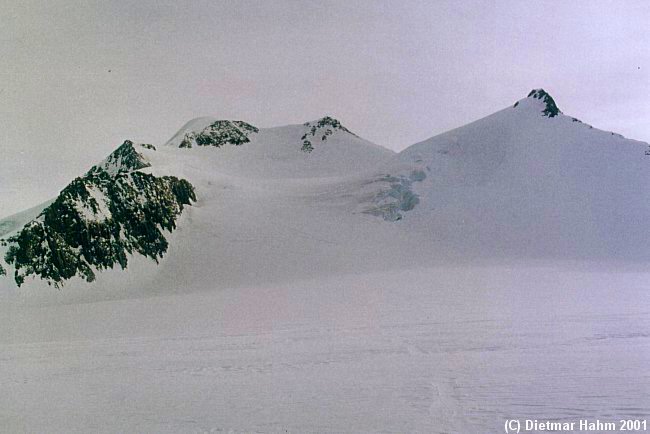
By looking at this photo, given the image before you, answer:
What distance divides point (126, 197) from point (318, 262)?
17908 millimetres

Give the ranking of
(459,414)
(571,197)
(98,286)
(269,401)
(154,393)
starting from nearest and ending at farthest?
1. (459,414)
2. (269,401)
3. (154,393)
4. (98,286)
5. (571,197)

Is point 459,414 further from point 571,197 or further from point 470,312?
point 571,197

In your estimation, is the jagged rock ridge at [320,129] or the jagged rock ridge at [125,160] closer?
the jagged rock ridge at [125,160]

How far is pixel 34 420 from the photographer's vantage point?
10.1 metres

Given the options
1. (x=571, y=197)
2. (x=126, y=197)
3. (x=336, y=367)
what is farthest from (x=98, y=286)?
(x=571, y=197)

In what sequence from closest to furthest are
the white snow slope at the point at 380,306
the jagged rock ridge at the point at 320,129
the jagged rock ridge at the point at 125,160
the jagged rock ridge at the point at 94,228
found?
the white snow slope at the point at 380,306, the jagged rock ridge at the point at 94,228, the jagged rock ridge at the point at 125,160, the jagged rock ridge at the point at 320,129

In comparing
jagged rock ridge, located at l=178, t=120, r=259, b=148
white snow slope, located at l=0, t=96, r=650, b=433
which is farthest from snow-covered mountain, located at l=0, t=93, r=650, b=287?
jagged rock ridge, located at l=178, t=120, r=259, b=148

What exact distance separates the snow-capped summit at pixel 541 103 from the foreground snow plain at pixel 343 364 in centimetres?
3914

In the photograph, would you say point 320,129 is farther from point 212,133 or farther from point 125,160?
point 125,160

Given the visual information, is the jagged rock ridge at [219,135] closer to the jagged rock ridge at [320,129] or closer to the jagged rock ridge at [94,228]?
the jagged rock ridge at [320,129]

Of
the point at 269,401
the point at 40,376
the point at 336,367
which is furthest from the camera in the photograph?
the point at 40,376

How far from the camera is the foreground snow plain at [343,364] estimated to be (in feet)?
30.3

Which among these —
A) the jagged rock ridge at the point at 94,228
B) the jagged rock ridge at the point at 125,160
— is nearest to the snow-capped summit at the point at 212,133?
the jagged rock ridge at the point at 125,160

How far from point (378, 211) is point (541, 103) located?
94.3ft
